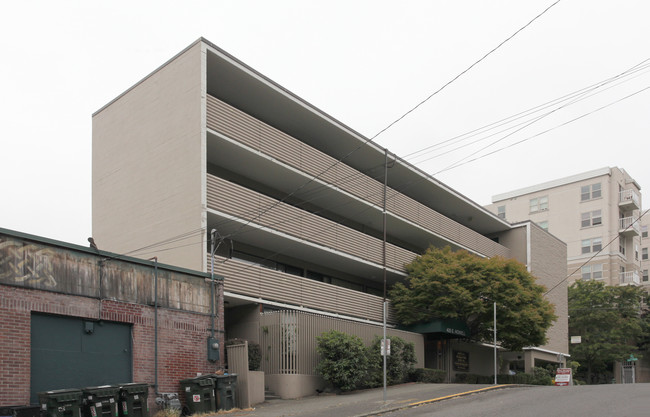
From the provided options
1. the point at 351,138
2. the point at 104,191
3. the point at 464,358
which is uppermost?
the point at 351,138

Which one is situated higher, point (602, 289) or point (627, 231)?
point (627, 231)

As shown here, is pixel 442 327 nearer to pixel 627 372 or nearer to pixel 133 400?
pixel 133 400

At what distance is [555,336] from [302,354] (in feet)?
92.6

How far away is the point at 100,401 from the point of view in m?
15.6

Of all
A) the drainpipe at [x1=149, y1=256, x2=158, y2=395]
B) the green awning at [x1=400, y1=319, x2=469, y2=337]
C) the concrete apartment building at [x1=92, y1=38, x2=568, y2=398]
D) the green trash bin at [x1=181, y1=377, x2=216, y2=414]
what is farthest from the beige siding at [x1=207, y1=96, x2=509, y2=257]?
the green trash bin at [x1=181, y1=377, x2=216, y2=414]

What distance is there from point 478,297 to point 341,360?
39.0 ft

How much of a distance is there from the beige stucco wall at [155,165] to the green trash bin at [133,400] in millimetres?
6389

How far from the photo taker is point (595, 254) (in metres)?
61.4

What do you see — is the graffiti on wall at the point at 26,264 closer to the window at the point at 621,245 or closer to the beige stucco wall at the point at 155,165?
the beige stucco wall at the point at 155,165

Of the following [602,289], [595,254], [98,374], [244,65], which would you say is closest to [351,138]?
[244,65]

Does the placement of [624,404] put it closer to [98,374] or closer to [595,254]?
[98,374]

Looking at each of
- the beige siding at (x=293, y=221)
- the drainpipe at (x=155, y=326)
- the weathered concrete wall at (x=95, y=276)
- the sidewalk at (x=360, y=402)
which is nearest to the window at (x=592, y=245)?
the beige siding at (x=293, y=221)

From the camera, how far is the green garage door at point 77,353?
15.9 m

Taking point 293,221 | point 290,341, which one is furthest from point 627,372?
point 290,341
